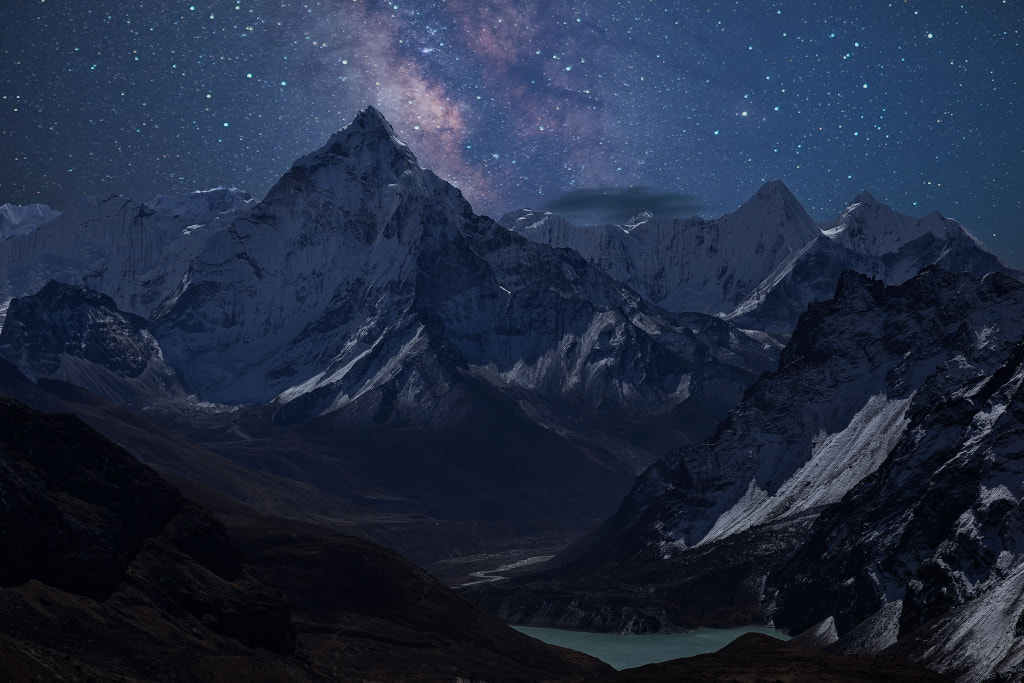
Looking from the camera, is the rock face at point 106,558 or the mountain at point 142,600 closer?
the mountain at point 142,600

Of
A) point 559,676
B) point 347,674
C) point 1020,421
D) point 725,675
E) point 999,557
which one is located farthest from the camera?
point 559,676

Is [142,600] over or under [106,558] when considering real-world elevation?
under

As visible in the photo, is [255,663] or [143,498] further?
[143,498]

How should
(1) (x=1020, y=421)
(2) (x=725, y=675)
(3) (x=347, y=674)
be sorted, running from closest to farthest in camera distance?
(2) (x=725, y=675) < (3) (x=347, y=674) < (1) (x=1020, y=421)

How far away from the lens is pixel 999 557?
5866 inches

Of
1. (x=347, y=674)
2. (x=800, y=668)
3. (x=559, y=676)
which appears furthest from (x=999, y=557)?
(x=347, y=674)

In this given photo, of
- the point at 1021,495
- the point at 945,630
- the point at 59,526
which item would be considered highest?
the point at 59,526

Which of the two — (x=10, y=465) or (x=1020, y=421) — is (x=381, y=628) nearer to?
(x=10, y=465)

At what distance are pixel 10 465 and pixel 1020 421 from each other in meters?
152

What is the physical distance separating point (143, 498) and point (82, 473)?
379 inches

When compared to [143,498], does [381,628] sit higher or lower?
lower

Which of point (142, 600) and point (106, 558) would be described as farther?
point (142, 600)

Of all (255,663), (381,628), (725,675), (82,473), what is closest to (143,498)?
(82,473)

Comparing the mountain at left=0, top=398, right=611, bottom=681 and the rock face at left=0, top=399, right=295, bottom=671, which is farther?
the rock face at left=0, top=399, right=295, bottom=671
